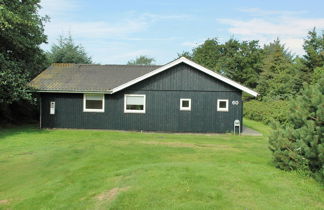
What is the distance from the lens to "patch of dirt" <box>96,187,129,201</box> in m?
5.30

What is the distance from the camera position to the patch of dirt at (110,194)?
5.30 m

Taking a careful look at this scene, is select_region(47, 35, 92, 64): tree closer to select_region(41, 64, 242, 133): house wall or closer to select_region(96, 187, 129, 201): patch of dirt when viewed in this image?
select_region(41, 64, 242, 133): house wall

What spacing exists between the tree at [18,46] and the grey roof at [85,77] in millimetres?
1231

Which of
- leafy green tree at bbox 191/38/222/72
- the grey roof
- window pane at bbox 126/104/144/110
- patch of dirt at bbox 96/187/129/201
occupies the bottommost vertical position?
patch of dirt at bbox 96/187/129/201

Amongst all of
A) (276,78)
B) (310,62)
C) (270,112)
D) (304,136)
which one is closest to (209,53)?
(276,78)

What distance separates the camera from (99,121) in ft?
54.2

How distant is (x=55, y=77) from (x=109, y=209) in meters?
15.0

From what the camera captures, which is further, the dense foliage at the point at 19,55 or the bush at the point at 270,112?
the bush at the point at 270,112

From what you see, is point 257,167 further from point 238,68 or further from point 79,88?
point 238,68

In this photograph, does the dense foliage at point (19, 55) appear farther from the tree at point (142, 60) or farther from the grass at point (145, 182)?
the tree at point (142, 60)

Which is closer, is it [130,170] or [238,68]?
[130,170]

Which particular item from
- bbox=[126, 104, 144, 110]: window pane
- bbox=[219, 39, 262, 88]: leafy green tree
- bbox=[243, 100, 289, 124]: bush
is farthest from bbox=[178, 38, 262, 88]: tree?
bbox=[126, 104, 144, 110]: window pane

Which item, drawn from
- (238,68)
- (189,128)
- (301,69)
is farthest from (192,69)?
(238,68)

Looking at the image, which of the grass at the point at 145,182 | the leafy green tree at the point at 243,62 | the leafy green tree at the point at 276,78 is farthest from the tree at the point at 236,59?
the grass at the point at 145,182
